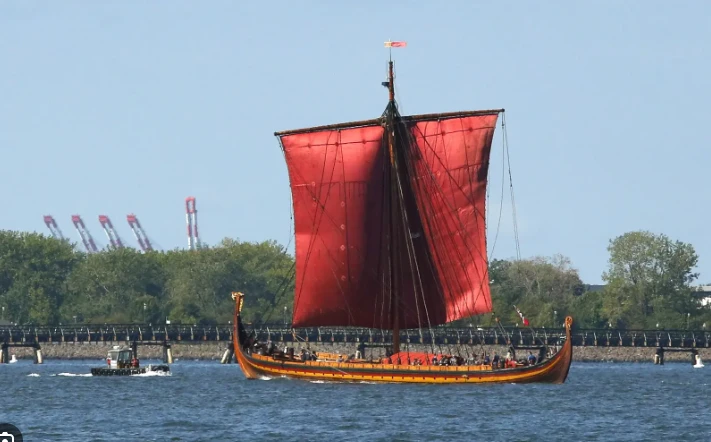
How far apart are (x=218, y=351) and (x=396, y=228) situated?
7529 centimetres

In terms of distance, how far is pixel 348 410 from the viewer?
89250mm

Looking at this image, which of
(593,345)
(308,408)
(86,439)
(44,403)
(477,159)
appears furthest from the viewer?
(593,345)

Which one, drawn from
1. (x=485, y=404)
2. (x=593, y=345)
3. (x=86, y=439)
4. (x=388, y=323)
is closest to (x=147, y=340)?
(x=593, y=345)

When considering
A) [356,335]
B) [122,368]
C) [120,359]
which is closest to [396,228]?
[122,368]

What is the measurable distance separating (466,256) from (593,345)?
59.4 meters

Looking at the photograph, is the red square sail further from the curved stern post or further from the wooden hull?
the curved stern post

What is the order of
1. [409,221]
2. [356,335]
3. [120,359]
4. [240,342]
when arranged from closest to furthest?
1. [409,221]
2. [240,342]
3. [120,359]
4. [356,335]

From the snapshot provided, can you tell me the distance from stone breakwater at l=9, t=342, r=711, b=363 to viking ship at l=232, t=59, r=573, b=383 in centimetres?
5374

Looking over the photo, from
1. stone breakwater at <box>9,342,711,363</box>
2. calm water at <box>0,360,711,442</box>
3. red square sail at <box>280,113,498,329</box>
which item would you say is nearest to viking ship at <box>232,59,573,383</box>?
red square sail at <box>280,113,498,329</box>

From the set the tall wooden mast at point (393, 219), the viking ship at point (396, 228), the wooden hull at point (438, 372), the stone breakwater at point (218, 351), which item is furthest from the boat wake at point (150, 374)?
the stone breakwater at point (218, 351)

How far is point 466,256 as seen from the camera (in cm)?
10794

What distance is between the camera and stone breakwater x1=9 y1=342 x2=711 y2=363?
166m

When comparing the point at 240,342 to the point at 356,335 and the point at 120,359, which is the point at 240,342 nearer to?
the point at 120,359

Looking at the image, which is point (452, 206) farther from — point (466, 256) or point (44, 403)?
point (44, 403)
